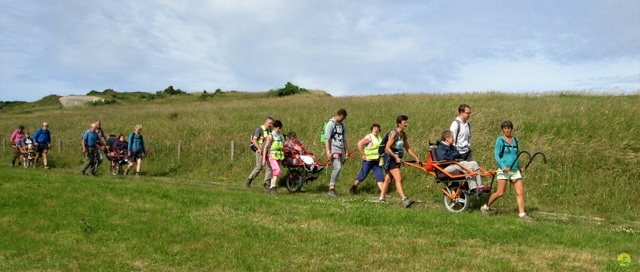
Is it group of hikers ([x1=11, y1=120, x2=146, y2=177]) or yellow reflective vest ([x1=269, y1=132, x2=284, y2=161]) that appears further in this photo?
group of hikers ([x1=11, y1=120, x2=146, y2=177])

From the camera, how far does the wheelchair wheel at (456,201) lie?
34.6 feet

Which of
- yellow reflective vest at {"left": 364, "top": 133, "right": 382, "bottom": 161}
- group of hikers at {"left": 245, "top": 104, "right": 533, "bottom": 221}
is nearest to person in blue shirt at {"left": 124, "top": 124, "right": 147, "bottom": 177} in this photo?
group of hikers at {"left": 245, "top": 104, "right": 533, "bottom": 221}

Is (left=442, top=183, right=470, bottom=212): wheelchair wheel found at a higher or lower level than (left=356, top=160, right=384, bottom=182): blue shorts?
lower

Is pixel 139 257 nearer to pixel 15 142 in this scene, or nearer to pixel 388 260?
pixel 388 260

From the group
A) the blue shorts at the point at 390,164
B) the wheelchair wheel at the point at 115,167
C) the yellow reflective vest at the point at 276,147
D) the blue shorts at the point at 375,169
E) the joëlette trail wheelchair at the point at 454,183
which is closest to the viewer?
the joëlette trail wheelchair at the point at 454,183

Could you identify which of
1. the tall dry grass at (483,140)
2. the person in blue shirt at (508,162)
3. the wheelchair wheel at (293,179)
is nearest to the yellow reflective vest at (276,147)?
the wheelchair wheel at (293,179)

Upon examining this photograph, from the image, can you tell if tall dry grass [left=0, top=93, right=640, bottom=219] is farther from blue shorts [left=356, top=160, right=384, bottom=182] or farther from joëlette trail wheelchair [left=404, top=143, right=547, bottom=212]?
joëlette trail wheelchair [left=404, top=143, right=547, bottom=212]

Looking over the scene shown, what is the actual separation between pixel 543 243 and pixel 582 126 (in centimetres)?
1031

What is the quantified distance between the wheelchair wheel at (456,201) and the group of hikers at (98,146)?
41.4ft

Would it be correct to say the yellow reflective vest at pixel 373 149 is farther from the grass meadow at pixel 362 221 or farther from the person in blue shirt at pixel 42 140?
the person in blue shirt at pixel 42 140

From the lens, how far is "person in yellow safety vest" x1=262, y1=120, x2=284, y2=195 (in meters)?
13.3

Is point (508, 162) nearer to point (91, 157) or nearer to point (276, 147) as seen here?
point (276, 147)

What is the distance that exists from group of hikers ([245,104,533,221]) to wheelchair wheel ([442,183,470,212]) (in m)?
0.31

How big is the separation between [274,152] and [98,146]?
9542mm
